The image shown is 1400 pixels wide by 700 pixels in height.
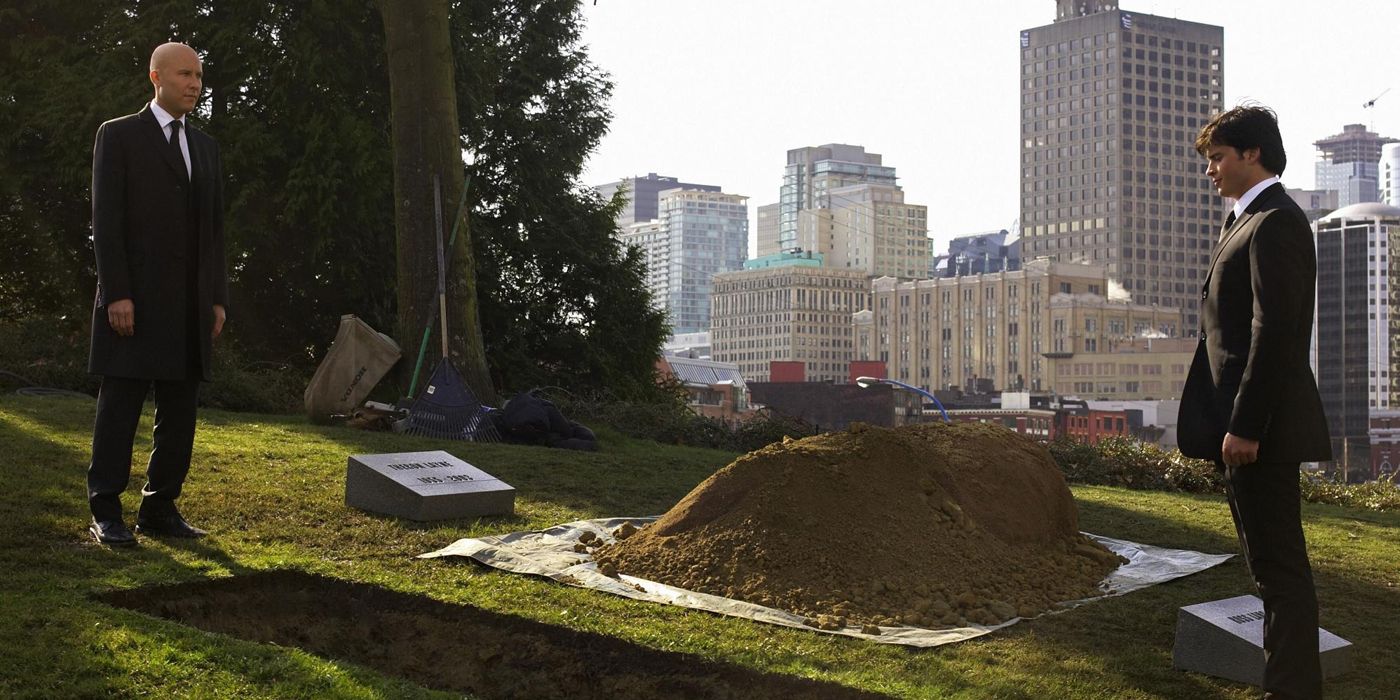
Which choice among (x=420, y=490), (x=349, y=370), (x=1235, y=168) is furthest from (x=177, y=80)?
(x=349, y=370)

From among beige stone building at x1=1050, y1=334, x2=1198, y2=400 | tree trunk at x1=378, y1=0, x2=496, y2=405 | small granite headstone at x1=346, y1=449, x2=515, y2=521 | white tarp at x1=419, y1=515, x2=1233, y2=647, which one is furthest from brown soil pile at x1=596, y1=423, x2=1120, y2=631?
beige stone building at x1=1050, y1=334, x2=1198, y2=400

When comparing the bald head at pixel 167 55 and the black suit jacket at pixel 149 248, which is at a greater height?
the bald head at pixel 167 55

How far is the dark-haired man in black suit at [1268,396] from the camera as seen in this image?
4.03 m

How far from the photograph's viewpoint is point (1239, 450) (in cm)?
405

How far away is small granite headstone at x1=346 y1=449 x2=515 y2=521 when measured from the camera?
704 cm

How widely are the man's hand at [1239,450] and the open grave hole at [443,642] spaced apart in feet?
4.23

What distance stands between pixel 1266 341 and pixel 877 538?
7.54 feet

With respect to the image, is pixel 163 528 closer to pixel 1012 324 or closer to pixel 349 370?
pixel 349 370

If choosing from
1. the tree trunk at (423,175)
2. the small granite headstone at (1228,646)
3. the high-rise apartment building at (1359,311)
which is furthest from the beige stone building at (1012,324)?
the small granite headstone at (1228,646)

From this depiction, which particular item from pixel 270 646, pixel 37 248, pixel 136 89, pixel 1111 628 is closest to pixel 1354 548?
pixel 1111 628

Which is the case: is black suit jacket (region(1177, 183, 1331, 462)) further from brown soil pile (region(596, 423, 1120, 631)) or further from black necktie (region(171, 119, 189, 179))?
black necktie (region(171, 119, 189, 179))

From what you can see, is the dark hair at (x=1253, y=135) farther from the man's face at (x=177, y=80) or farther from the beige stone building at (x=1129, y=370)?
the beige stone building at (x=1129, y=370)

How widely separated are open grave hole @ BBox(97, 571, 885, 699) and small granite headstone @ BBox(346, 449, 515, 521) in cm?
176

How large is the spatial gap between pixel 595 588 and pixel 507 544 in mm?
903
